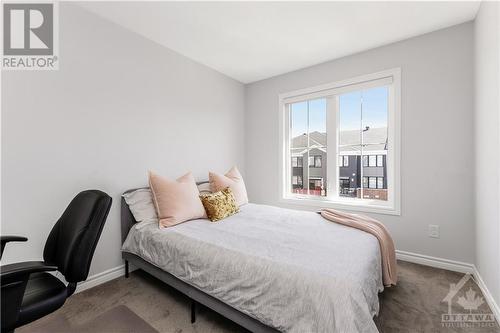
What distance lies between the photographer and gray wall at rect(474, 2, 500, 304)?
5.29ft

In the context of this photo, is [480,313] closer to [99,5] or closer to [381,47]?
[381,47]

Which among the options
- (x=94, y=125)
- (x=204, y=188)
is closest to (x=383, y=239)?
(x=204, y=188)

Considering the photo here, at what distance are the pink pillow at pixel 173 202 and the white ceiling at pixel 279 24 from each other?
1.53 m

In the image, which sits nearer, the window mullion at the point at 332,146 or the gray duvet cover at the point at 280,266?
the gray duvet cover at the point at 280,266

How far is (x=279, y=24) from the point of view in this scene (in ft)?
7.32

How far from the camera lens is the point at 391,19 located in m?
2.16

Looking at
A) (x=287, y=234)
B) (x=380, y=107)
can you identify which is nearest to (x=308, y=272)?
(x=287, y=234)

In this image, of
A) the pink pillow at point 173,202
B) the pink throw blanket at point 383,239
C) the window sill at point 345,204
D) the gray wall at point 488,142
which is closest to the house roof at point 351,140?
the window sill at point 345,204

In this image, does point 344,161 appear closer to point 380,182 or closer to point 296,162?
point 380,182

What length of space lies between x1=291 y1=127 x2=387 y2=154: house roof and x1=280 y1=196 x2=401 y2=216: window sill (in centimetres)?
71

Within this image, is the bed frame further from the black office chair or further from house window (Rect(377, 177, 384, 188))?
house window (Rect(377, 177, 384, 188))

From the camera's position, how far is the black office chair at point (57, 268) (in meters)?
0.94

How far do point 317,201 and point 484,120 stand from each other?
6.19 feet

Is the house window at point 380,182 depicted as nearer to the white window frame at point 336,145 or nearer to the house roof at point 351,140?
the white window frame at point 336,145
